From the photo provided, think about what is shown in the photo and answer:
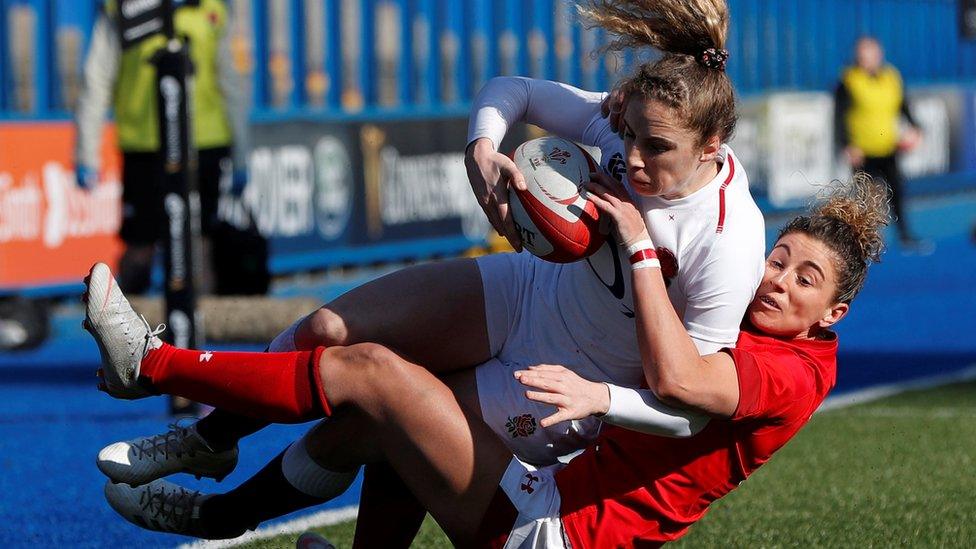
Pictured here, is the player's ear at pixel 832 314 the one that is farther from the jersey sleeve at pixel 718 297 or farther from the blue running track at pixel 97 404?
the blue running track at pixel 97 404

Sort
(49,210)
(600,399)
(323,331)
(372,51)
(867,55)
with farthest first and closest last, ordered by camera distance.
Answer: (867,55)
(372,51)
(49,210)
(323,331)
(600,399)

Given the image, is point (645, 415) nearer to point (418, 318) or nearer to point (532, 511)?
point (532, 511)

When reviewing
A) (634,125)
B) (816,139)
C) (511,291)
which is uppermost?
(634,125)

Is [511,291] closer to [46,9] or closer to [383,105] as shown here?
[46,9]

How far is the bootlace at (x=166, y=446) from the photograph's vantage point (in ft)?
14.5

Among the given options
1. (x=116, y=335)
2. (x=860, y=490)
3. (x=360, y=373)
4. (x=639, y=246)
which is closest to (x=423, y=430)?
(x=360, y=373)

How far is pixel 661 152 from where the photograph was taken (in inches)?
157

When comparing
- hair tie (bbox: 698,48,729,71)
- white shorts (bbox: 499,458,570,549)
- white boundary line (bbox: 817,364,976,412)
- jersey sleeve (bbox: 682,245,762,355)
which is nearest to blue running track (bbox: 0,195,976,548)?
white boundary line (bbox: 817,364,976,412)

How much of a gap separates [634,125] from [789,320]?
64 cm

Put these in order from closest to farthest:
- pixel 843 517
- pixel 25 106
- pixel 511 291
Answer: pixel 511 291 < pixel 843 517 < pixel 25 106

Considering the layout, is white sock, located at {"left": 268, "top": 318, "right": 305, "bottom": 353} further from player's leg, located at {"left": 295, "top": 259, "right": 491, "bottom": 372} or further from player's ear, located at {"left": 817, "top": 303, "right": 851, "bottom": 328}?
Result: player's ear, located at {"left": 817, "top": 303, "right": 851, "bottom": 328}

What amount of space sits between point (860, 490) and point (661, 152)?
2.67 meters

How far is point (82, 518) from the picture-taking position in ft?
19.0

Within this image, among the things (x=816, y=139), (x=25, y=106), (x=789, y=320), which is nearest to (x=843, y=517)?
(x=789, y=320)
